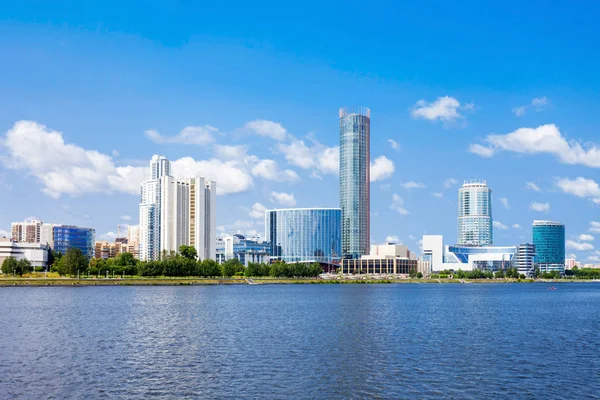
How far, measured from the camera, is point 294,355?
56312 millimetres

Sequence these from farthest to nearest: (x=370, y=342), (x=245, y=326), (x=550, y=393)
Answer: (x=245, y=326)
(x=370, y=342)
(x=550, y=393)

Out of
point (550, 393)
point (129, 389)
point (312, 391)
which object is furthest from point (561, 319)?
point (129, 389)

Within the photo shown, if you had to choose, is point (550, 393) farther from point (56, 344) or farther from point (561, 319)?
point (561, 319)

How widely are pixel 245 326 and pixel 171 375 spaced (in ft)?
102

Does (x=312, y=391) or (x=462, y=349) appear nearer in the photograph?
(x=312, y=391)

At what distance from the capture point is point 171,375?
47.8 m

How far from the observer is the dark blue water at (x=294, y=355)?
4362 centimetres

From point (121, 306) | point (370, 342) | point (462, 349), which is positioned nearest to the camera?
point (462, 349)

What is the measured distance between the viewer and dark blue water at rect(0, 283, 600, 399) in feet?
143

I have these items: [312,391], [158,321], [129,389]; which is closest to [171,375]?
[129,389]

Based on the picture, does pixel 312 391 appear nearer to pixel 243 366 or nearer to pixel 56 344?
pixel 243 366

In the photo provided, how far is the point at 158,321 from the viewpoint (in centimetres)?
8350

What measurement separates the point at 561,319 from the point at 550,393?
53.5 m

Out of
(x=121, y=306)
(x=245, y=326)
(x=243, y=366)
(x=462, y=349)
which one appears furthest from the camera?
(x=121, y=306)
